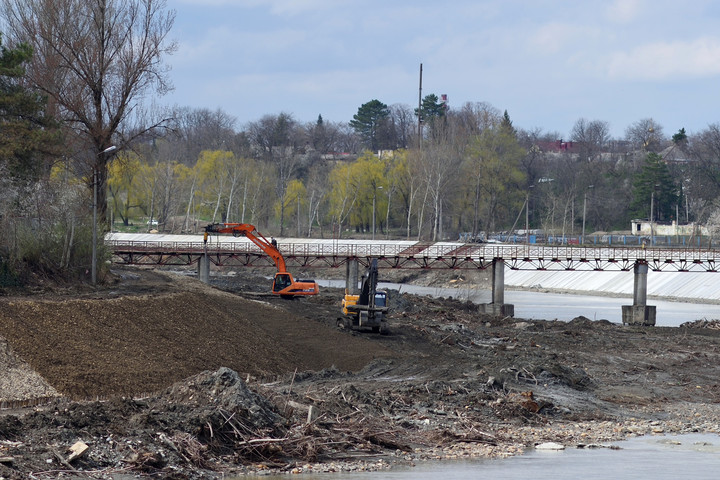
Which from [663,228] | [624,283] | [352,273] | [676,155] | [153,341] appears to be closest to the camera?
[153,341]

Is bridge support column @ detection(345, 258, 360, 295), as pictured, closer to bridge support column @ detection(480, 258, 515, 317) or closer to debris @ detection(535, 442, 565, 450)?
bridge support column @ detection(480, 258, 515, 317)

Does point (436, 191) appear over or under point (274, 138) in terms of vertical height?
Result: under

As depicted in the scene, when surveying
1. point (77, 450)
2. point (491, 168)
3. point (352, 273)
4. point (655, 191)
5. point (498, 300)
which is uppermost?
point (491, 168)

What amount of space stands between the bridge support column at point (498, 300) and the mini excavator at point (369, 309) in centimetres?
2189

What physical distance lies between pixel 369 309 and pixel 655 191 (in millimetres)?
88729

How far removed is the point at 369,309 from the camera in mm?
38875

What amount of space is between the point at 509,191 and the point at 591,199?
554 inches

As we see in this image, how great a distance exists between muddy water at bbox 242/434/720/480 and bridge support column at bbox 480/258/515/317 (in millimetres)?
38068

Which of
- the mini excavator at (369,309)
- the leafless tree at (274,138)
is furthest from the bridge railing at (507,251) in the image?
the leafless tree at (274,138)

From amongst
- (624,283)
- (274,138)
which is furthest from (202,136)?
(624,283)

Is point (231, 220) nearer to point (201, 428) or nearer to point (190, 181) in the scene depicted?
point (190, 181)

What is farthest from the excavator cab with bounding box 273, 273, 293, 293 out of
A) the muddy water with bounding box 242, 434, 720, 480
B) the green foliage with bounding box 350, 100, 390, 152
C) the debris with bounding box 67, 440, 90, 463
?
the green foliage with bounding box 350, 100, 390, 152

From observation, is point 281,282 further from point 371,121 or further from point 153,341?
point 371,121

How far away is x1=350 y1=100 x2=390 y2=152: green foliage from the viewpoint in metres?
183
